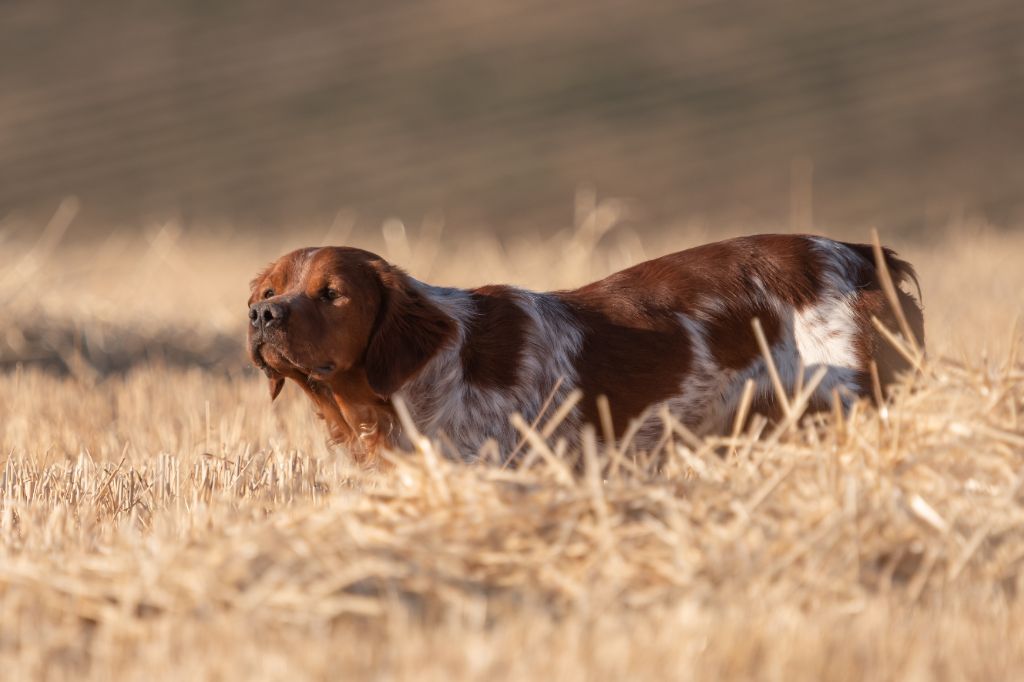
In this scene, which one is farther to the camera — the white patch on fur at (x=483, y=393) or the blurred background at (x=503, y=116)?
the blurred background at (x=503, y=116)

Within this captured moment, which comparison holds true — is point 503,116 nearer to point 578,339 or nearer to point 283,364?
point 578,339

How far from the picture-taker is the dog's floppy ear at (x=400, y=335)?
3916mm

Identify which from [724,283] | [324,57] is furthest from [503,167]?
[724,283]

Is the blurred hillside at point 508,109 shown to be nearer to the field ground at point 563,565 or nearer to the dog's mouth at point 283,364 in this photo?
the dog's mouth at point 283,364

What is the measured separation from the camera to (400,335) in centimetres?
395

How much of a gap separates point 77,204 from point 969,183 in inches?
467

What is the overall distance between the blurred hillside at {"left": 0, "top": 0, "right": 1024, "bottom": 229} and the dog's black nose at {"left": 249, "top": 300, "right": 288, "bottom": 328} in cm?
1398

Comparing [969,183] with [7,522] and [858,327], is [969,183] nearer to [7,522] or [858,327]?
[858,327]

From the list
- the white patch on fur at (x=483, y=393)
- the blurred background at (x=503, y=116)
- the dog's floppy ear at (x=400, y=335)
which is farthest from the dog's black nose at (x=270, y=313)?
the blurred background at (x=503, y=116)

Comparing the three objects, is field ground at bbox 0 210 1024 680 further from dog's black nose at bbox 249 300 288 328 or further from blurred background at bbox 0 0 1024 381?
blurred background at bbox 0 0 1024 381

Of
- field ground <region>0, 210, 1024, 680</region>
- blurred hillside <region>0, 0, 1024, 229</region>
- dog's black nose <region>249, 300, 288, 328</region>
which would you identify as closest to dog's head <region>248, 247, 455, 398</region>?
dog's black nose <region>249, 300, 288, 328</region>

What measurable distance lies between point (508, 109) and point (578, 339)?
746 inches

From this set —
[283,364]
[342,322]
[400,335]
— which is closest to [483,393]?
[400,335]

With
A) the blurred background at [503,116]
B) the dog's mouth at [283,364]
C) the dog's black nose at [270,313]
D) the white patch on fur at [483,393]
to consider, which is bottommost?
the white patch on fur at [483,393]
